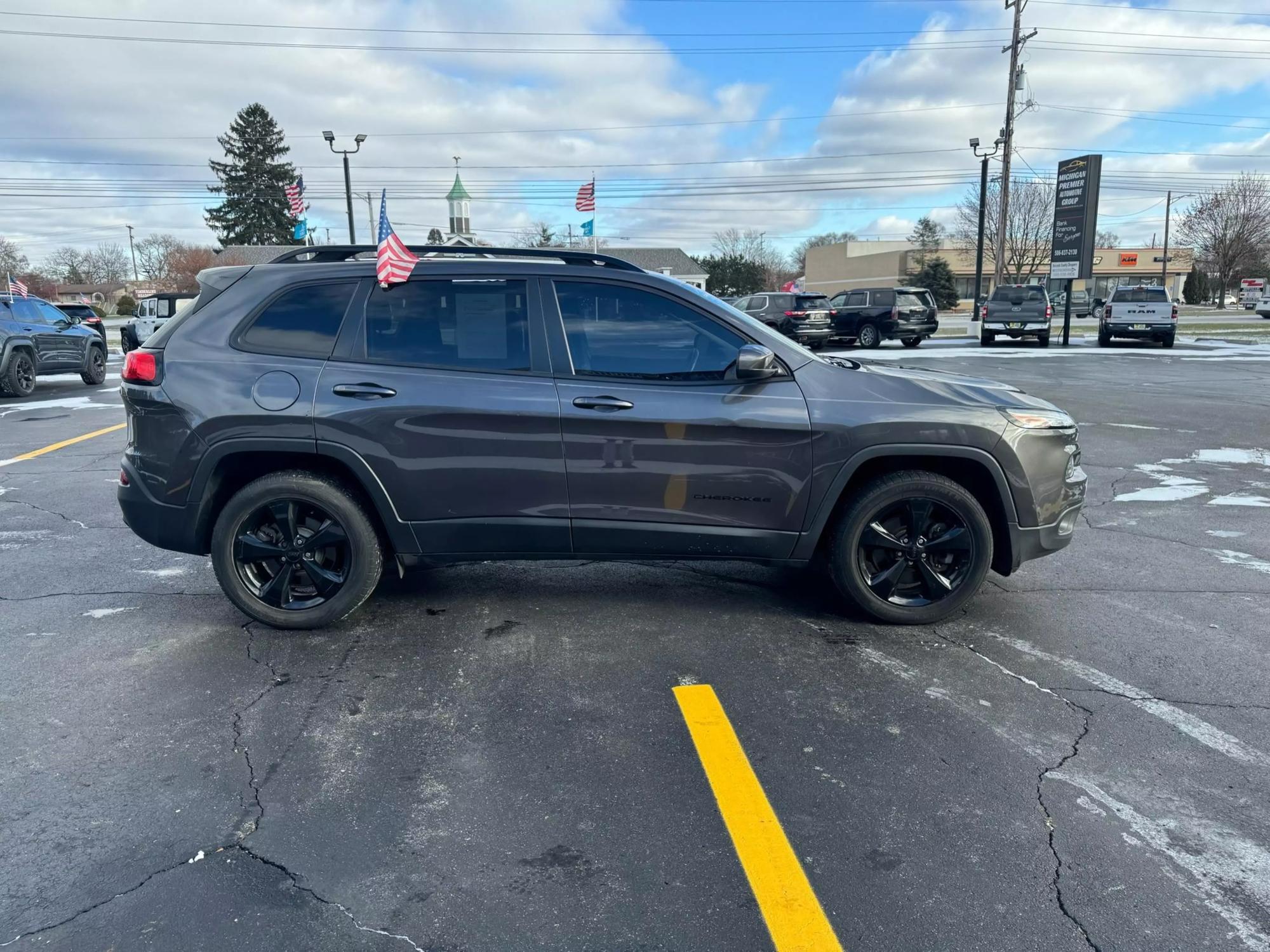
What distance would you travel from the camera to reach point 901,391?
406cm

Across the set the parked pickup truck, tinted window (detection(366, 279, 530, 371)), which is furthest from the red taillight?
the parked pickup truck

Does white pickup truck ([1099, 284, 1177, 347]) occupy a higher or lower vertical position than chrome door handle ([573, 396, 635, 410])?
higher

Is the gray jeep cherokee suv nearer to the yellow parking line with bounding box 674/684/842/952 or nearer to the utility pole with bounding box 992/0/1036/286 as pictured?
the yellow parking line with bounding box 674/684/842/952

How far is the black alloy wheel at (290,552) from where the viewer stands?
161 inches

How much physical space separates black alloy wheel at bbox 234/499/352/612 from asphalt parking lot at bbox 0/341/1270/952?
23 cm

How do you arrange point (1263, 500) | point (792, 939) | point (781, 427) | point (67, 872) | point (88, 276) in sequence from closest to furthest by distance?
point (792, 939)
point (67, 872)
point (781, 427)
point (1263, 500)
point (88, 276)

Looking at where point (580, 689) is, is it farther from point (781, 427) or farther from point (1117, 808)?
point (1117, 808)

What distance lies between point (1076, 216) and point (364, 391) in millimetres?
25139

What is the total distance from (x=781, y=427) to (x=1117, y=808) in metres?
2.00

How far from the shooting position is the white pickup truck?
2295 cm

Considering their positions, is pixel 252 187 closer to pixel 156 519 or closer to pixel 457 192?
pixel 457 192

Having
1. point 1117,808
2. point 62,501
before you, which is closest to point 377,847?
point 1117,808

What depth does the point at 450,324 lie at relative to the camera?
4.07 meters

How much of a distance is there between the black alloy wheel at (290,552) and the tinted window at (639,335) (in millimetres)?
1514
